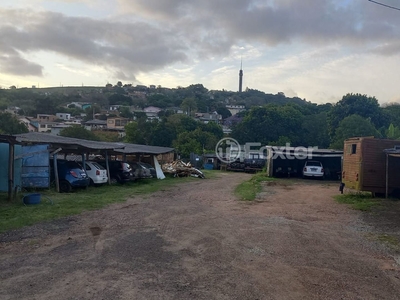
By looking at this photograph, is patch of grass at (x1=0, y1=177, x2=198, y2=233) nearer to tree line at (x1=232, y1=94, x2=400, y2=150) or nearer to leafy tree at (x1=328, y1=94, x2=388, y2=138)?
tree line at (x1=232, y1=94, x2=400, y2=150)

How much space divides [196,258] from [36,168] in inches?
454

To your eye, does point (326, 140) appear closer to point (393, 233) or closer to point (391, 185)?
point (391, 185)

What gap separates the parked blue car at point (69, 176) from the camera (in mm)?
16375

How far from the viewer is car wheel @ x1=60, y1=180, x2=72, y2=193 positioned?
1639 centimetres

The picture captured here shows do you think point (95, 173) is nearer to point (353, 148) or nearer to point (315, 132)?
point (353, 148)

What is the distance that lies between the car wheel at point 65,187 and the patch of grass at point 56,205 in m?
0.36

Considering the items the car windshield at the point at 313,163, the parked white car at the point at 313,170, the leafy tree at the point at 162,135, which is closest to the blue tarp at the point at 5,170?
the parked white car at the point at 313,170

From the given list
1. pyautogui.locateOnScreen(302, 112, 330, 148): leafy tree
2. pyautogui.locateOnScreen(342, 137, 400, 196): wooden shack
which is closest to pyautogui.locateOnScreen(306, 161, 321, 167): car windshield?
pyautogui.locateOnScreen(342, 137, 400, 196): wooden shack

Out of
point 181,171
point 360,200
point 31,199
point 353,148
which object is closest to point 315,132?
point 181,171

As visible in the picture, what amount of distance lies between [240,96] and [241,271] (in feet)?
534

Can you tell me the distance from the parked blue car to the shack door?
2.40 feet

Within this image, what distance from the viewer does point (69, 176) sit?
1641 centimetres

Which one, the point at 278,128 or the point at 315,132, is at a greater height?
the point at 278,128

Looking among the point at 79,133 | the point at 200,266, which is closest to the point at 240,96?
the point at 79,133
